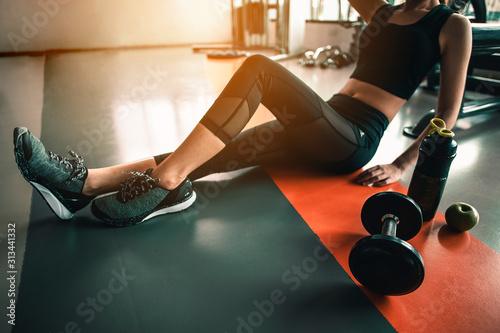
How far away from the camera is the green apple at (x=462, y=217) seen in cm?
98

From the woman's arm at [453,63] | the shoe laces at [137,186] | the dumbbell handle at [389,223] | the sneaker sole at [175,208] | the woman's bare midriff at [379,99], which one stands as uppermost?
the woman's arm at [453,63]

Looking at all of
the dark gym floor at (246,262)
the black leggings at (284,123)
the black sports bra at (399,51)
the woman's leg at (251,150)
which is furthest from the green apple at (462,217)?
the woman's leg at (251,150)

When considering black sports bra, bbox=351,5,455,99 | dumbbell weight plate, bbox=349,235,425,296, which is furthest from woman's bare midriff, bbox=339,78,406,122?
dumbbell weight plate, bbox=349,235,425,296

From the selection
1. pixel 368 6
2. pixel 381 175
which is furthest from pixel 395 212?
pixel 368 6

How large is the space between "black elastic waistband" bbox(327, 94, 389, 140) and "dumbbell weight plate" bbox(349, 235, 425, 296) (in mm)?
588

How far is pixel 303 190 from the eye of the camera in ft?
4.19

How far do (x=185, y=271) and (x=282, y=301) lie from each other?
0.30 metres

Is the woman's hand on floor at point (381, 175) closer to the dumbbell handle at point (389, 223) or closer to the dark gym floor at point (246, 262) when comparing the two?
the dark gym floor at point (246, 262)

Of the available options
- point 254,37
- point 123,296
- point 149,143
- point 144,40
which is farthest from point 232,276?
point 144,40

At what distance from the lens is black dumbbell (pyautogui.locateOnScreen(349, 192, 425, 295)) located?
0.65m

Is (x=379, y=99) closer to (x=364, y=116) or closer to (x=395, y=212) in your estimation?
(x=364, y=116)

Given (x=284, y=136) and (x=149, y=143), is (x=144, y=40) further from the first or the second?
(x=284, y=136)

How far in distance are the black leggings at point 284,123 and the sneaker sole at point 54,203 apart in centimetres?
36

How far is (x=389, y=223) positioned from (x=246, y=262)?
43 cm
